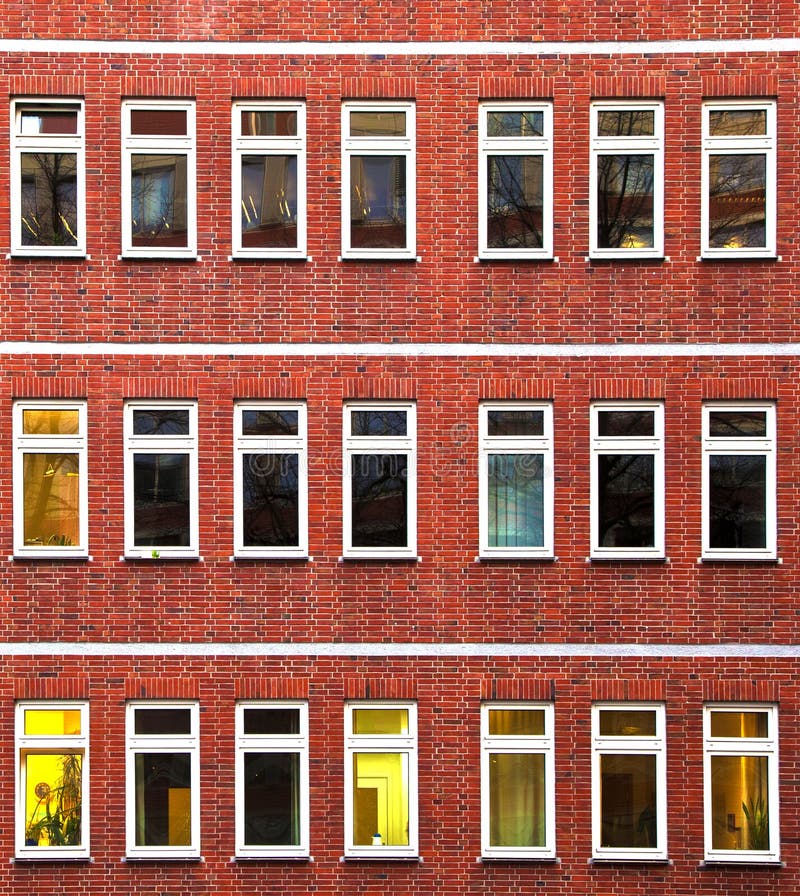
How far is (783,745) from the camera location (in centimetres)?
1241

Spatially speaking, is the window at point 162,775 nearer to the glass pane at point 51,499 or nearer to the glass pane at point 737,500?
the glass pane at point 51,499

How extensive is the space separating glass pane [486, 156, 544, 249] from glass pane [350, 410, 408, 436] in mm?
2350

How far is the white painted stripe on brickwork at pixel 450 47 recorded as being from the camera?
12.7m

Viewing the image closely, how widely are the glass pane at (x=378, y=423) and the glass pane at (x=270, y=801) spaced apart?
3918mm

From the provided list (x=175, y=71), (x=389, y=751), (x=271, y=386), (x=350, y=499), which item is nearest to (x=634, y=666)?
(x=389, y=751)

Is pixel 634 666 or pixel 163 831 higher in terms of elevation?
pixel 634 666

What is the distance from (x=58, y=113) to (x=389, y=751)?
8.53 meters

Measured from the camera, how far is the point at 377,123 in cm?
1285

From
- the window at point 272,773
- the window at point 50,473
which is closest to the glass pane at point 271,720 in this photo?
the window at point 272,773

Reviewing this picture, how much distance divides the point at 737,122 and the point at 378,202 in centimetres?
440

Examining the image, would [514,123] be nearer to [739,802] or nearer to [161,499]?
[161,499]

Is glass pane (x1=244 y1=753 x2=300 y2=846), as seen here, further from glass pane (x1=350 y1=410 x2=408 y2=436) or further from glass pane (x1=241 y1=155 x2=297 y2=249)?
glass pane (x1=241 y1=155 x2=297 y2=249)

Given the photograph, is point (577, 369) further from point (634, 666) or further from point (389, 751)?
point (389, 751)

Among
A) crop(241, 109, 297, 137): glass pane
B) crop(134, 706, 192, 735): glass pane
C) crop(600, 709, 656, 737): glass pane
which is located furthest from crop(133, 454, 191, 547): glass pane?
crop(600, 709, 656, 737): glass pane
